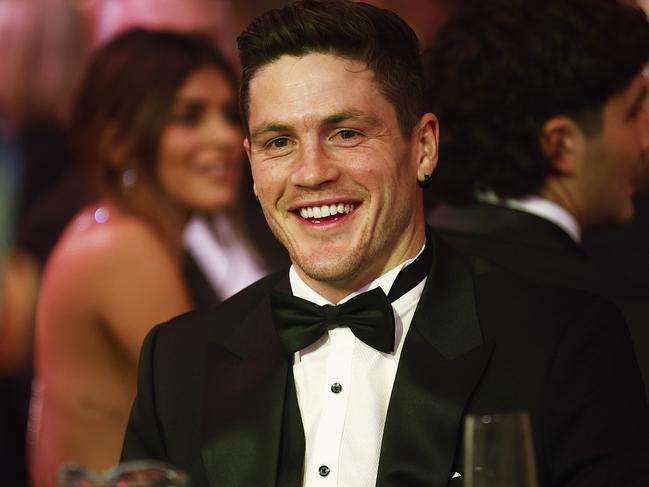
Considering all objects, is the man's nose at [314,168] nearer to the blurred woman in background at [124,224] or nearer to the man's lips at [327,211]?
the man's lips at [327,211]

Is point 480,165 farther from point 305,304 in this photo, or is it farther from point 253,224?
point 253,224

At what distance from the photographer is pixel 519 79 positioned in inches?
124

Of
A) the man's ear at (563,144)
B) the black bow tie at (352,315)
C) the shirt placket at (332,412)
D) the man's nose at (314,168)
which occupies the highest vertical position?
the man's ear at (563,144)

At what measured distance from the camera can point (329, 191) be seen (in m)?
2.34

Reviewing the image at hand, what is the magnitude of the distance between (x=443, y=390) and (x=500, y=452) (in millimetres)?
655

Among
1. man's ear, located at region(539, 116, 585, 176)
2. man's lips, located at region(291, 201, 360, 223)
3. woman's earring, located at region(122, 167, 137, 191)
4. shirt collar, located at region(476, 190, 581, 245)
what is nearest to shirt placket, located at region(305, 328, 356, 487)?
man's lips, located at region(291, 201, 360, 223)

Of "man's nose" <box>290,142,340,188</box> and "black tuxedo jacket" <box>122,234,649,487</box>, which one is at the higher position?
"man's nose" <box>290,142,340,188</box>

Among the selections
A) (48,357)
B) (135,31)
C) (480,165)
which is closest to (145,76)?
(135,31)

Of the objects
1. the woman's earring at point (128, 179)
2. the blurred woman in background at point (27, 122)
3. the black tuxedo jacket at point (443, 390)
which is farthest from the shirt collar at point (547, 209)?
the blurred woman in background at point (27, 122)

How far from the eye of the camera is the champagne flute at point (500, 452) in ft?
5.32

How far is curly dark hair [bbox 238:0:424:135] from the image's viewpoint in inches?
92.8

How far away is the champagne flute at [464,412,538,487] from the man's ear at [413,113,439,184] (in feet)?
3.14

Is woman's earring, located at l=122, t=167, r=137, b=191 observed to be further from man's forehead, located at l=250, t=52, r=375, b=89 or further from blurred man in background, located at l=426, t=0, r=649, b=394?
man's forehead, located at l=250, t=52, r=375, b=89

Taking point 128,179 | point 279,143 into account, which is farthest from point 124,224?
point 279,143
